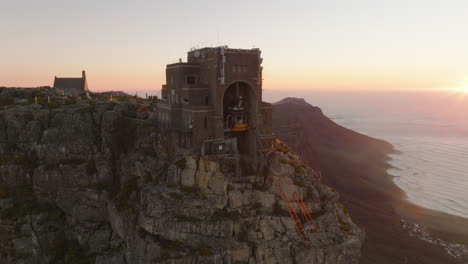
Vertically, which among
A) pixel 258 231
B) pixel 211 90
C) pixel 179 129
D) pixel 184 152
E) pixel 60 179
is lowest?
pixel 258 231

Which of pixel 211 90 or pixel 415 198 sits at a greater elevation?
pixel 211 90

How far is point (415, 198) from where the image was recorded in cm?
9794

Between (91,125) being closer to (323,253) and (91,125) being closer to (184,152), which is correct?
(184,152)

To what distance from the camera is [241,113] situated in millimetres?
48625

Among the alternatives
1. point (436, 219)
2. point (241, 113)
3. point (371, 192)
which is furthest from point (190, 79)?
point (371, 192)

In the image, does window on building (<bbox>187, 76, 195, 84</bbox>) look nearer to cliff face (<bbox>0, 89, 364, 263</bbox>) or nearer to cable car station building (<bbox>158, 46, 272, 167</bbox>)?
→ cable car station building (<bbox>158, 46, 272, 167</bbox>)

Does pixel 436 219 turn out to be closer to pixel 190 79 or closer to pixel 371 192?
pixel 371 192

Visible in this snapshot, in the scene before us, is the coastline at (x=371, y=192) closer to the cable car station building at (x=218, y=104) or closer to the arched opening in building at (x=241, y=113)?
the arched opening in building at (x=241, y=113)

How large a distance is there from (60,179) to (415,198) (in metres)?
88.0

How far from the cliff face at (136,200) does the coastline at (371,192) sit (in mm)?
24552

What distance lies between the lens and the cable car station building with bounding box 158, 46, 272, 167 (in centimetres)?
4444

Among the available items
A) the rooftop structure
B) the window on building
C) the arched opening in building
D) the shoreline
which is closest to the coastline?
the shoreline

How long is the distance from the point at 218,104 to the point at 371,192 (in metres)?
69.5

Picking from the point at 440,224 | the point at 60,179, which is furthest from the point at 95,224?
the point at 440,224
